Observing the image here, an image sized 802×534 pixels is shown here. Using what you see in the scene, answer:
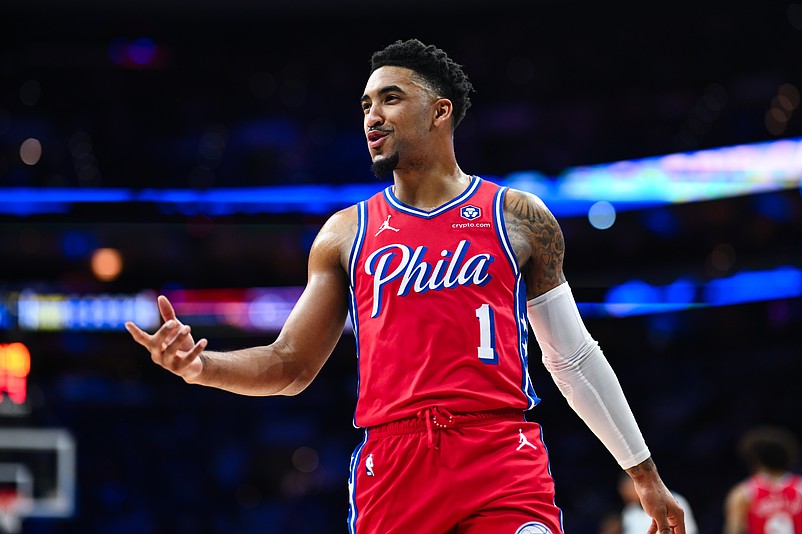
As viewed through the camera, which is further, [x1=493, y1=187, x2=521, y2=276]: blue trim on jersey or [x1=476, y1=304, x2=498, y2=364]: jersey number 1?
[x1=493, y1=187, x2=521, y2=276]: blue trim on jersey

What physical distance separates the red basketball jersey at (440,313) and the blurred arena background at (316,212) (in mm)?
12889

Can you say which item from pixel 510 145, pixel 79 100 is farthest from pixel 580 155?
pixel 79 100

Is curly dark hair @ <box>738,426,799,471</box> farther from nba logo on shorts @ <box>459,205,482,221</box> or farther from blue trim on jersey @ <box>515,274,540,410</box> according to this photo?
nba logo on shorts @ <box>459,205,482,221</box>

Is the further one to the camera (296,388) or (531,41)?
(531,41)

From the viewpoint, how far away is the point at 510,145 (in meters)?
18.3

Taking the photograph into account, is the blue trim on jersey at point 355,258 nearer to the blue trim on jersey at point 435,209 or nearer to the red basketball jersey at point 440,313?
the red basketball jersey at point 440,313

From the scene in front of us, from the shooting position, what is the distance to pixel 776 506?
7.35m

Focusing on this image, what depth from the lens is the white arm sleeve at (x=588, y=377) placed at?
141 inches

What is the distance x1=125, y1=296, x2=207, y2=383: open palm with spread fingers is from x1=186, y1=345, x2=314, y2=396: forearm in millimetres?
130

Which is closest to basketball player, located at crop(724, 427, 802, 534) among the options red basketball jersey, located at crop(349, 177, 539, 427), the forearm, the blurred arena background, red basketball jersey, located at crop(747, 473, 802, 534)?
red basketball jersey, located at crop(747, 473, 802, 534)

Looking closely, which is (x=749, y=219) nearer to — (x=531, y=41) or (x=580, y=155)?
(x=580, y=155)

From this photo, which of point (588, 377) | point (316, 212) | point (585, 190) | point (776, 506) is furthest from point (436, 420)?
point (316, 212)

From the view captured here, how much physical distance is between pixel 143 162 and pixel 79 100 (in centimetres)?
203

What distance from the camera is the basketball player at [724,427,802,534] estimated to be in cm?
731
